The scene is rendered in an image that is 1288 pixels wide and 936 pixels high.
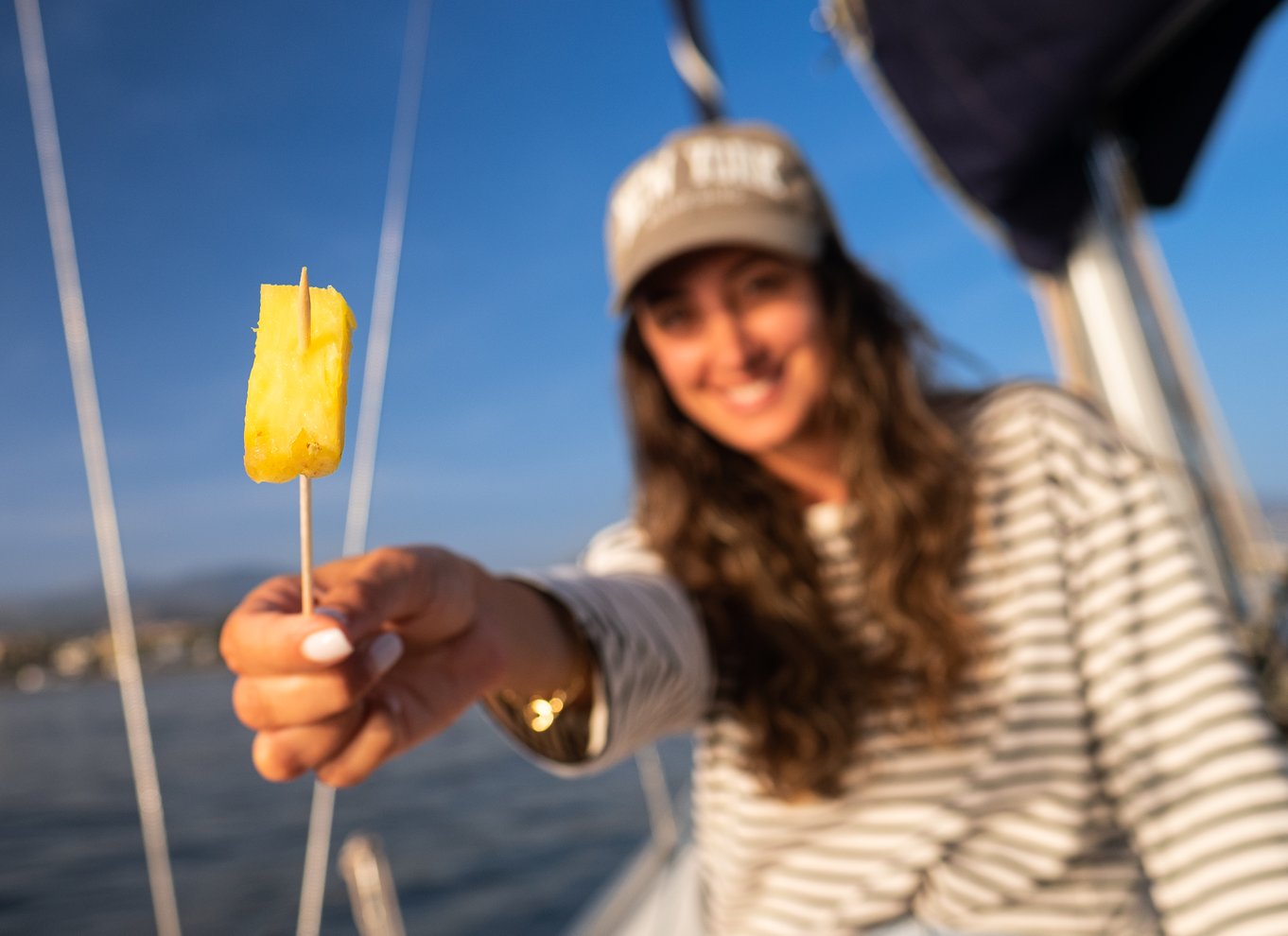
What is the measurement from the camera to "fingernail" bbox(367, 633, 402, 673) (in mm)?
525

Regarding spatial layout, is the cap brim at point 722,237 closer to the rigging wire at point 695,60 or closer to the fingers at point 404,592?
the fingers at point 404,592

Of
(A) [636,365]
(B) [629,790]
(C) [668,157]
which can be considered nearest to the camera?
(C) [668,157]

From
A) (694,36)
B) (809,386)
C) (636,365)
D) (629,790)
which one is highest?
(694,36)

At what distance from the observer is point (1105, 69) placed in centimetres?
198

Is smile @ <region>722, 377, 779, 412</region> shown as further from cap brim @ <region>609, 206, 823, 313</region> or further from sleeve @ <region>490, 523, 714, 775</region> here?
sleeve @ <region>490, 523, 714, 775</region>

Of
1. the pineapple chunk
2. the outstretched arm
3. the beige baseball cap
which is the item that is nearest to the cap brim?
the beige baseball cap

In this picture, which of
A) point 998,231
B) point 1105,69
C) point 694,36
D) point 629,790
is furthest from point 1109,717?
point 629,790

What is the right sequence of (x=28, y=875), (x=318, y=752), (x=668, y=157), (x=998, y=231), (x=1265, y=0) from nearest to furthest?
(x=318, y=752) → (x=668, y=157) → (x=1265, y=0) → (x=998, y=231) → (x=28, y=875)

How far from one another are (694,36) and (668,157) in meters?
3.67

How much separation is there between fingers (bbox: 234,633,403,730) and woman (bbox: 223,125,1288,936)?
275 mm

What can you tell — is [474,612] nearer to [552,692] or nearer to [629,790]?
[552,692]

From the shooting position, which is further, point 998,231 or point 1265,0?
point 998,231

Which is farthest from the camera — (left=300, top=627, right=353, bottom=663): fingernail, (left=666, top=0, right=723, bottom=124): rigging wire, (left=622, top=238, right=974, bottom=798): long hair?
(left=666, top=0, right=723, bottom=124): rigging wire

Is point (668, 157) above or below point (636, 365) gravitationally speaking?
above
